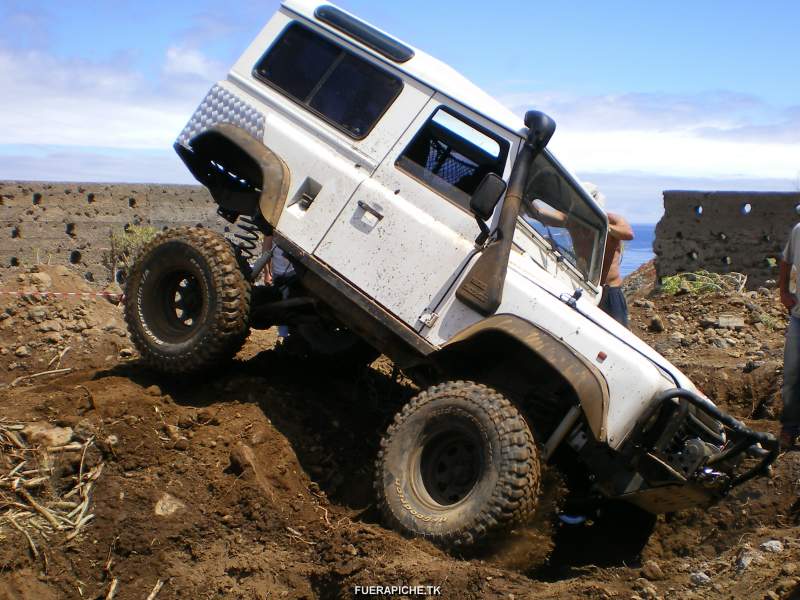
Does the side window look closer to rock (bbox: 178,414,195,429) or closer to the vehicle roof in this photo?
the vehicle roof

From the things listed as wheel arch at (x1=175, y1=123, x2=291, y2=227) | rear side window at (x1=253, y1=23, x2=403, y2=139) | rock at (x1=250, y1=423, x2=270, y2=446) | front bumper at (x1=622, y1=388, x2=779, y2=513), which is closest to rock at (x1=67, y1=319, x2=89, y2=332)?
wheel arch at (x1=175, y1=123, x2=291, y2=227)

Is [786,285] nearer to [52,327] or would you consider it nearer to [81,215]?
[52,327]

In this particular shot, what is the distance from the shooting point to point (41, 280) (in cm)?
921

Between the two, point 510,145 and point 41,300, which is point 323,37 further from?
point 41,300

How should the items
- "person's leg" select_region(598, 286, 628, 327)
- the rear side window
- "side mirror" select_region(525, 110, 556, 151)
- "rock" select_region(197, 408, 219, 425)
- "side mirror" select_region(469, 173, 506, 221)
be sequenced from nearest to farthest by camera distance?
1. "side mirror" select_region(469, 173, 506, 221)
2. "side mirror" select_region(525, 110, 556, 151)
3. the rear side window
4. "rock" select_region(197, 408, 219, 425)
5. "person's leg" select_region(598, 286, 628, 327)

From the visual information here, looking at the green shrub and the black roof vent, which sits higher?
the black roof vent

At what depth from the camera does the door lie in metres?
5.53

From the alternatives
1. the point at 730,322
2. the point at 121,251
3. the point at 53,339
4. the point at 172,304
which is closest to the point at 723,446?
the point at 172,304

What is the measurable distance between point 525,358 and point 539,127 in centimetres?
133

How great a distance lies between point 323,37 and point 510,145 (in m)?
1.48

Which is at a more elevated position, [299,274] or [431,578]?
[299,274]

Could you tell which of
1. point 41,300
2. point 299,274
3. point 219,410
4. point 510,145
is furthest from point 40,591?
point 41,300

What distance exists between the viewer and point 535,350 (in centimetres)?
505

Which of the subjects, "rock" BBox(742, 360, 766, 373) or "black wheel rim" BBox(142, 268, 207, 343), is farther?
"rock" BBox(742, 360, 766, 373)
